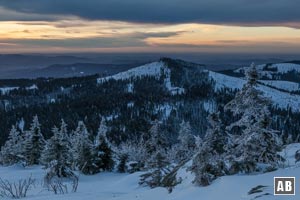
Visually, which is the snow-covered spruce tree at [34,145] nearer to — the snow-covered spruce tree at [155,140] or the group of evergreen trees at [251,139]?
the snow-covered spruce tree at [155,140]

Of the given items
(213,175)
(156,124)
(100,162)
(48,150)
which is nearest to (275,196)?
(213,175)

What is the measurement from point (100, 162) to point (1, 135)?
146 meters

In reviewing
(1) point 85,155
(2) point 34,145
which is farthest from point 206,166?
(2) point 34,145

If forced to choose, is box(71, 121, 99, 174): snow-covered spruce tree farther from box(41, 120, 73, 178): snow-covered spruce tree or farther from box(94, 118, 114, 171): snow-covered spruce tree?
box(41, 120, 73, 178): snow-covered spruce tree

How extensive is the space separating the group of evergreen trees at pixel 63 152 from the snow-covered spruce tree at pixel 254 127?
17.8m

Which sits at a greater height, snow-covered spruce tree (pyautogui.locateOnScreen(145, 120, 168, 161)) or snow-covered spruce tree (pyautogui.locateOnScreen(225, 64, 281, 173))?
snow-covered spruce tree (pyautogui.locateOnScreen(225, 64, 281, 173))

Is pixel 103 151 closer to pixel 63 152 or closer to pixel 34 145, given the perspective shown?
pixel 63 152

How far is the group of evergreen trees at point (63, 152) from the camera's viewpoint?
39.3 m

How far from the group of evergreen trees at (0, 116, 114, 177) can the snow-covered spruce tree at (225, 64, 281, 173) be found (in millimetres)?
17802

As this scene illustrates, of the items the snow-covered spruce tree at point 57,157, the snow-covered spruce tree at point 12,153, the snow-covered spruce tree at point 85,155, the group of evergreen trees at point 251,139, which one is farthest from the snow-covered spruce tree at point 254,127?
→ the snow-covered spruce tree at point 12,153

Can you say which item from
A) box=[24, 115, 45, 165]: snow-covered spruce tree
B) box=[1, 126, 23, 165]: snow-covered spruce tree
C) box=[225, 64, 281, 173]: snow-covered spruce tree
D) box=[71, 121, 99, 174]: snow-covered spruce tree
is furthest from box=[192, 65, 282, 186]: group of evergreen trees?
box=[1, 126, 23, 165]: snow-covered spruce tree

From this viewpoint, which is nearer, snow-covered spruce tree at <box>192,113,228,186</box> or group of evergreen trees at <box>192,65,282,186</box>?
snow-covered spruce tree at <box>192,113,228,186</box>

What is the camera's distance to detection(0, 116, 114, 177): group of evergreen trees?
39312mm

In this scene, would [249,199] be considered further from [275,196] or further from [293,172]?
[293,172]
